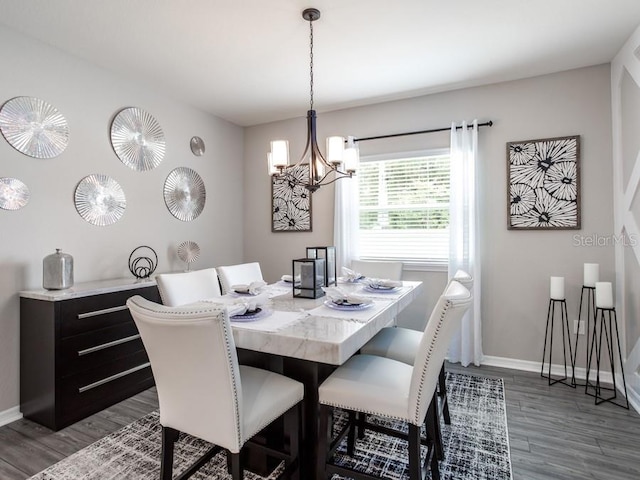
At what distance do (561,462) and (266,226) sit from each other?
3.59 meters

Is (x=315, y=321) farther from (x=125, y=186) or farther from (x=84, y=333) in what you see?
(x=125, y=186)

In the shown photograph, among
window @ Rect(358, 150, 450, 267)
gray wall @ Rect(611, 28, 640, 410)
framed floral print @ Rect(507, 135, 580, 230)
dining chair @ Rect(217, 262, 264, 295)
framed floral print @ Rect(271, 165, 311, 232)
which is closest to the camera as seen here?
gray wall @ Rect(611, 28, 640, 410)

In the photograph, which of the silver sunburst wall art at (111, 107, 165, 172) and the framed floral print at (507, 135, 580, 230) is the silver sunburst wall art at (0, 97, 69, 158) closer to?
the silver sunburst wall art at (111, 107, 165, 172)

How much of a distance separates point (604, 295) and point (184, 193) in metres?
3.88

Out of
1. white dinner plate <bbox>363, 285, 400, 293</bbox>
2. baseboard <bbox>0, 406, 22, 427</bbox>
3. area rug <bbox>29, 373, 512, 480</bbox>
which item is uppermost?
white dinner plate <bbox>363, 285, 400, 293</bbox>

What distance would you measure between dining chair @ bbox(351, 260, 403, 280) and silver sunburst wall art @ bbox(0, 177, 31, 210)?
2.62m

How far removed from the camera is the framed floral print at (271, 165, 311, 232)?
4254 mm

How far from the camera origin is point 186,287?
95.5 inches

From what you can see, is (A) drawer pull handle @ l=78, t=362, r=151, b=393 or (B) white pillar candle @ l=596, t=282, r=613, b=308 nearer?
(A) drawer pull handle @ l=78, t=362, r=151, b=393

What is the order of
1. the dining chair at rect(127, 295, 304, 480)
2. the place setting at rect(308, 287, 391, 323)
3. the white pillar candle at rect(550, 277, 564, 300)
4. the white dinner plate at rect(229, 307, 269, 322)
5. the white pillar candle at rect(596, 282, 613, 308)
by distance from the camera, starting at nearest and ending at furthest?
the dining chair at rect(127, 295, 304, 480) → the white dinner plate at rect(229, 307, 269, 322) → the place setting at rect(308, 287, 391, 323) → the white pillar candle at rect(596, 282, 613, 308) → the white pillar candle at rect(550, 277, 564, 300)

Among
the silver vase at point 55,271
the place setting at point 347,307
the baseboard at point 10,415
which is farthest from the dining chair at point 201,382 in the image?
the baseboard at point 10,415

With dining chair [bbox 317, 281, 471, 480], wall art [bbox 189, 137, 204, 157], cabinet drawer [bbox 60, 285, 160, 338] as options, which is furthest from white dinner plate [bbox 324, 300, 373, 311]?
wall art [bbox 189, 137, 204, 157]

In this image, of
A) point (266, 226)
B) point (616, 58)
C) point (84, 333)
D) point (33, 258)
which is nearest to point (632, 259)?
point (616, 58)

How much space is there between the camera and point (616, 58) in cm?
283
